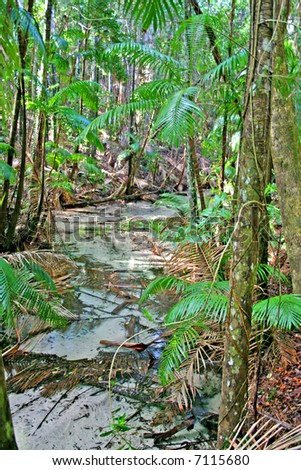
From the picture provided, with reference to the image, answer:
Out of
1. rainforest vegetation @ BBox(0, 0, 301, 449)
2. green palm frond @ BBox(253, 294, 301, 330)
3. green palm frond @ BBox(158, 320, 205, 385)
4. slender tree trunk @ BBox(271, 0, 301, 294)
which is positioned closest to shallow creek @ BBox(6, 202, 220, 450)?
rainforest vegetation @ BBox(0, 0, 301, 449)

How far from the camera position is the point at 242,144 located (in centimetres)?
158

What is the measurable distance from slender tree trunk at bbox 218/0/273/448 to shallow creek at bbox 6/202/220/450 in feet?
1.38

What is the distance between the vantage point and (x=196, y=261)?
13.4 ft

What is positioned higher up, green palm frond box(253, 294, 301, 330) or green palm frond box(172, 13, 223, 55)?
green palm frond box(172, 13, 223, 55)

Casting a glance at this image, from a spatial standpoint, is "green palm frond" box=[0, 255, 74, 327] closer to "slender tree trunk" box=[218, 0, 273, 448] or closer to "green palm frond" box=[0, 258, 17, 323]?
"green palm frond" box=[0, 258, 17, 323]

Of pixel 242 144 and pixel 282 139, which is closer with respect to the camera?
pixel 242 144

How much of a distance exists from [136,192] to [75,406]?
8.18m

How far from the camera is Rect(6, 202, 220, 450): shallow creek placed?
2.18 meters

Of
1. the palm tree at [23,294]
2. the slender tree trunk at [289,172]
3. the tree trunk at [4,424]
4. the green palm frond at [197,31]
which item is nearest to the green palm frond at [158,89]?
the green palm frond at [197,31]

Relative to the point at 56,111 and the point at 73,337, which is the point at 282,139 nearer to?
the point at 73,337

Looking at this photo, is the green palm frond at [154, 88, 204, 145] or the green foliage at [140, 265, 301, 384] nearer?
the green foliage at [140, 265, 301, 384]

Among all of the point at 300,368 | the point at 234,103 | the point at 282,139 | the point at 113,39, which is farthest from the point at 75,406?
the point at 113,39

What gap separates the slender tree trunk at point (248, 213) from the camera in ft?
4.99

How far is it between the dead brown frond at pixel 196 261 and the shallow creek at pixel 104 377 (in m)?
0.45
